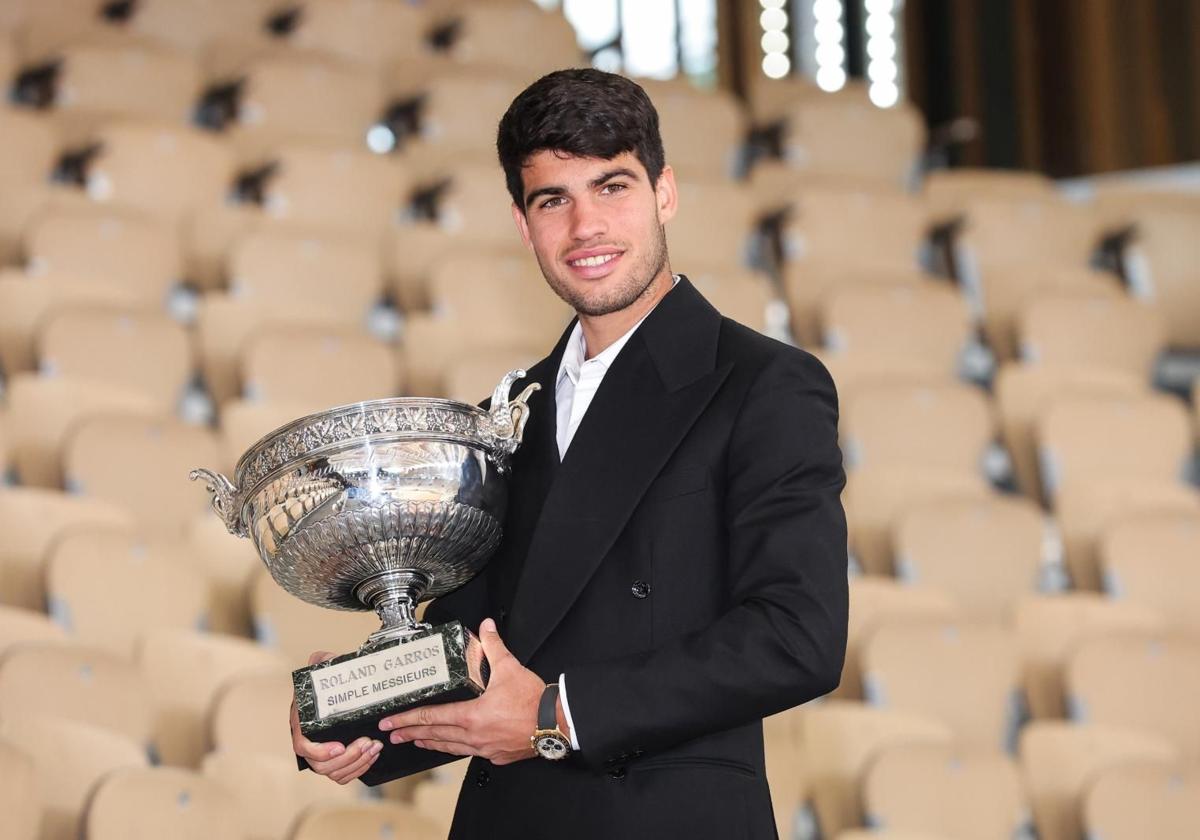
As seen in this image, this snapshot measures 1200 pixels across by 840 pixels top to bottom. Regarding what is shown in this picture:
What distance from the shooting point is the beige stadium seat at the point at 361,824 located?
223 centimetres

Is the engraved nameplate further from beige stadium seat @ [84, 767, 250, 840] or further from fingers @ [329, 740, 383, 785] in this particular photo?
beige stadium seat @ [84, 767, 250, 840]

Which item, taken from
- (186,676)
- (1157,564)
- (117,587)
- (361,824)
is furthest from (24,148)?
(1157,564)

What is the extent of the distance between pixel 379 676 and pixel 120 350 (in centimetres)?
243

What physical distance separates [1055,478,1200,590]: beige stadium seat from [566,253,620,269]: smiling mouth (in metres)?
2.46

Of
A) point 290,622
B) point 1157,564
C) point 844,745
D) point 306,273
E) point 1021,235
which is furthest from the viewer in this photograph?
point 1021,235

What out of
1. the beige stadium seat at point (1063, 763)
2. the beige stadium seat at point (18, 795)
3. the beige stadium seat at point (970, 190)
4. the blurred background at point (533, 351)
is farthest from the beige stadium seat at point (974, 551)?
the beige stadium seat at point (18, 795)

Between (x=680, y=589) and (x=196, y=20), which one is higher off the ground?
(x=196, y=20)

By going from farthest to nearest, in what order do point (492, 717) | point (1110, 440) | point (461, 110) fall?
1. point (461, 110)
2. point (1110, 440)
3. point (492, 717)

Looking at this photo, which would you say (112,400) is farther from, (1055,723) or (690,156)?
(690,156)

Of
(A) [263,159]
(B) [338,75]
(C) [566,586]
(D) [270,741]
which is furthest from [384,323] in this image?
(C) [566,586]

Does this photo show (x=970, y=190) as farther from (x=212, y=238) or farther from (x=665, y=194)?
(x=665, y=194)

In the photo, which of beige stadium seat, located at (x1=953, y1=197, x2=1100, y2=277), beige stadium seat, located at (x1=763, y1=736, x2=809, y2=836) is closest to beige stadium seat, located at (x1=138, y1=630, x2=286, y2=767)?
beige stadium seat, located at (x1=763, y1=736, x2=809, y2=836)

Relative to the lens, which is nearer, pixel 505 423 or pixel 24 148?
pixel 505 423

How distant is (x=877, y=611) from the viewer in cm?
309
